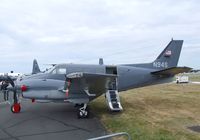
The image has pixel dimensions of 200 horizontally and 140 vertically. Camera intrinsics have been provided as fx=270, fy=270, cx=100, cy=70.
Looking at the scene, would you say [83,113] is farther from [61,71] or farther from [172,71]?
[172,71]

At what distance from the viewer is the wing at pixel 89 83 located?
1180cm

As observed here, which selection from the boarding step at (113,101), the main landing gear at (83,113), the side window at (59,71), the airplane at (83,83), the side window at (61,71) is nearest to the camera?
the main landing gear at (83,113)

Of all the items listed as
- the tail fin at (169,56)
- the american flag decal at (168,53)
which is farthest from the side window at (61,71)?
the american flag decal at (168,53)

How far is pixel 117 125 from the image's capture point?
10.1m

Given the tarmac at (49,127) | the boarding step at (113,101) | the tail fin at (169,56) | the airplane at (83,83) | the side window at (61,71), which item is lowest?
the tarmac at (49,127)

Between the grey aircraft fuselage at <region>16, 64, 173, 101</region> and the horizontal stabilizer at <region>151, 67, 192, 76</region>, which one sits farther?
the horizontal stabilizer at <region>151, 67, 192, 76</region>

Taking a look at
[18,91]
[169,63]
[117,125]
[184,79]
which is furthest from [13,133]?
[184,79]

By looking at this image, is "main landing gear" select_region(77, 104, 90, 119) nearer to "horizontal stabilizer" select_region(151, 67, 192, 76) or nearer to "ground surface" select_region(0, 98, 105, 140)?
"ground surface" select_region(0, 98, 105, 140)

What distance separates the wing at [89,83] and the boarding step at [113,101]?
594 mm

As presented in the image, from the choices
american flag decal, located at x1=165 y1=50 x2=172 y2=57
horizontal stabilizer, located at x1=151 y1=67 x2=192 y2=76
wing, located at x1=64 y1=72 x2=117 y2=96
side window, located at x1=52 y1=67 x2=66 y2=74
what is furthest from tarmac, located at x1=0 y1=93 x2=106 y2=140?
american flag decal, located at x1=165 y1=50 x2=172 y2=57

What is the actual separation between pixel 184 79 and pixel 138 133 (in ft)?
145

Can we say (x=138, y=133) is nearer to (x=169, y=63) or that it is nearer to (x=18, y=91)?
(x=18, y=91)

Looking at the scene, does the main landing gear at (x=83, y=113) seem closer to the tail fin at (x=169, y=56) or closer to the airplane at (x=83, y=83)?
the airplane at (x=83, y=83)

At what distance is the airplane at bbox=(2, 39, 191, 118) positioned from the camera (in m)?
12.3
